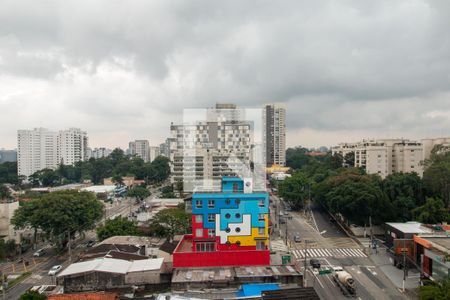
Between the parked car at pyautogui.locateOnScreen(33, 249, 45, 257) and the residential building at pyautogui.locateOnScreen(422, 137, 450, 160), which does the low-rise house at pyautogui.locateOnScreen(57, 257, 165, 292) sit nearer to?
the parked car at pyautogui.locateOnScreen(33, 249, 45, 257)

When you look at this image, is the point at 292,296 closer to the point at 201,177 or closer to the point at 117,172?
the point at 201,177

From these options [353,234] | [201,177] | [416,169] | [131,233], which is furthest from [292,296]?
[416,169]

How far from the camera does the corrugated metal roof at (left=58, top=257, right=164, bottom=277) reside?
66.2 feet

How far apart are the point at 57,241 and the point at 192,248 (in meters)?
14.7

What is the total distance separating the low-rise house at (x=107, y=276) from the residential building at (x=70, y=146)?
87679 millimetres

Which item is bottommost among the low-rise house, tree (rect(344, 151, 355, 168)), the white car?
the white car

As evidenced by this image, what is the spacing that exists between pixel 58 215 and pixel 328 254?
23227 millimetres

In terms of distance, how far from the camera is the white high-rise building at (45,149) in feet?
314

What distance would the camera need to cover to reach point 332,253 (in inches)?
1143

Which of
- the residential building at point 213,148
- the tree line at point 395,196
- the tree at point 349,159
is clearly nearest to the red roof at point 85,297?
the tree line at point 395,196

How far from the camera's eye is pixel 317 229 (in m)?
37.5

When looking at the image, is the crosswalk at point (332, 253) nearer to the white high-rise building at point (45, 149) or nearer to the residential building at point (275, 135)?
the residential building at point (275, 135)

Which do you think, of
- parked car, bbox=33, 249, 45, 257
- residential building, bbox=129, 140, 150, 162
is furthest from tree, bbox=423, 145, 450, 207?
residential building, bbox=129, 140, 150, 162

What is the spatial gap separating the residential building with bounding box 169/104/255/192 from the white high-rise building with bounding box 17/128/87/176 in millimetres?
53517
